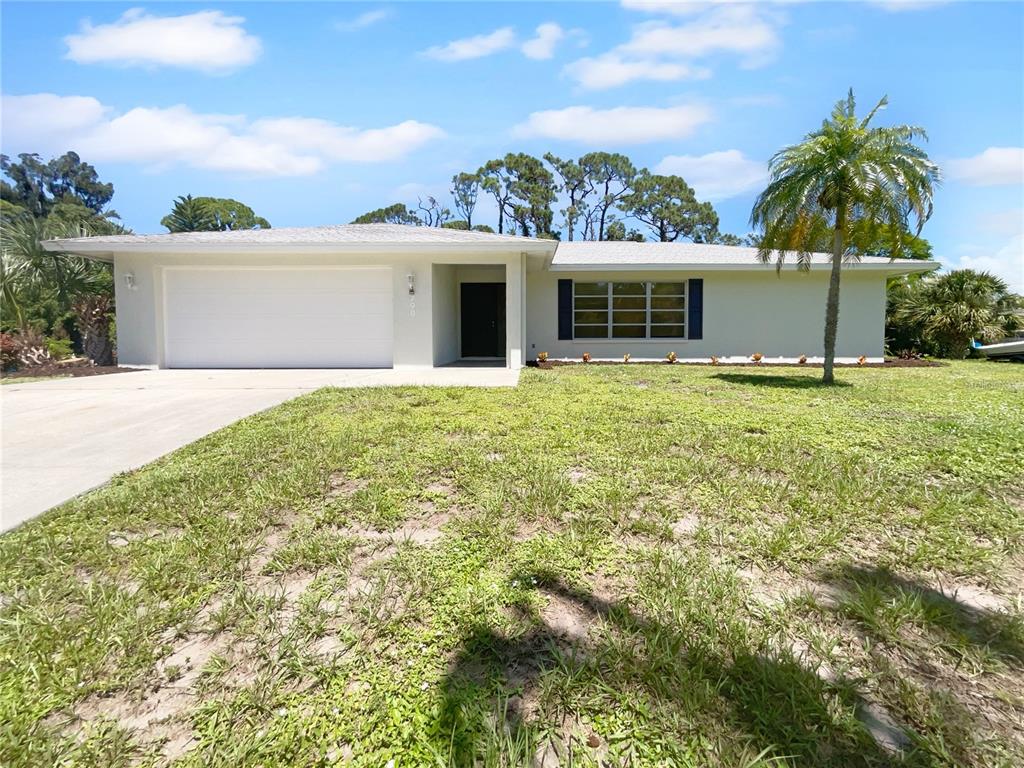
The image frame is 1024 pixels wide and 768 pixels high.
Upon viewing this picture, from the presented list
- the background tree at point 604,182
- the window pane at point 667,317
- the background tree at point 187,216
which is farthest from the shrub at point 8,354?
the background tree at point 604,182

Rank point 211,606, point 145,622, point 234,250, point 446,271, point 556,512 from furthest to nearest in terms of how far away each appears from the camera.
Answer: point 446,271
point 234,250
point 556,512
point 211,606
point 145,622

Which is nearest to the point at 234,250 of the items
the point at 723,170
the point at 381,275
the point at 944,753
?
the point at 381,275

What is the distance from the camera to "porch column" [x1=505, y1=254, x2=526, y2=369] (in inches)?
465

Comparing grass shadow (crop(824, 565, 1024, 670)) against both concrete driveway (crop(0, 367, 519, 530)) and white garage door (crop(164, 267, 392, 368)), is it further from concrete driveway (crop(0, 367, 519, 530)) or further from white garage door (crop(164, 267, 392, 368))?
white garage door (crop(164, 267, 392, 368))

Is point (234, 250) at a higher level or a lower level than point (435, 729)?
higher

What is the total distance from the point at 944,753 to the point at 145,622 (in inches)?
115

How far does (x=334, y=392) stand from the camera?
314 inches

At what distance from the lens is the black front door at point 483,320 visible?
15898 millimetres

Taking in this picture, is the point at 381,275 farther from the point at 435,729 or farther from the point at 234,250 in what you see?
the point at 435,729

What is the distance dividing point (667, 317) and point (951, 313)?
8.61 meters

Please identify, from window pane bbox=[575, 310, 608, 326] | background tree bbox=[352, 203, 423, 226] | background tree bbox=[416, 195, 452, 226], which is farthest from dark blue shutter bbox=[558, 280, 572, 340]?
background tree bbox=[352, 203, 423, 226]

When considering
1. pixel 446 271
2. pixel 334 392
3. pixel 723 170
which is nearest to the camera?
pixel 334 392

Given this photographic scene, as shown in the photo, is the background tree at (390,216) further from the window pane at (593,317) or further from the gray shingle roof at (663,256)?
the window pane at (593,317)

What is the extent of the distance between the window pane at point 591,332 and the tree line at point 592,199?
82.4ft
